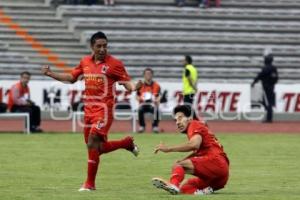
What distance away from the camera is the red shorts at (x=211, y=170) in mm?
13000

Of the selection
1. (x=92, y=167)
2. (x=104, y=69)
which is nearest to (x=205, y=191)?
(x=92, y=167)

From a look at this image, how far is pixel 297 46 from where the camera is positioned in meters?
38.8

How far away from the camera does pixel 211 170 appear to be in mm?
13008

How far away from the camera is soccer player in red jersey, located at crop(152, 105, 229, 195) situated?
1288cm

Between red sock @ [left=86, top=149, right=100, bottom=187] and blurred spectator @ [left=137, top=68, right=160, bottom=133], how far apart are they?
1378cm

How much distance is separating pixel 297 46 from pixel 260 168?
21768 mm

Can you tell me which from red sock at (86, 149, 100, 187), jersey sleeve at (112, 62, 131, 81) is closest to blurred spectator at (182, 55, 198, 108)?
jersey sleeve at (112, 62, 131, 81)

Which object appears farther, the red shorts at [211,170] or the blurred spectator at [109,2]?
the blurred spectator at [109,2]

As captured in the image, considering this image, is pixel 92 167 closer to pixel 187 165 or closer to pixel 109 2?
pixel 187 165

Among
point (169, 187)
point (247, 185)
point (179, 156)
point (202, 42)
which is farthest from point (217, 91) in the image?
point (169, 187)

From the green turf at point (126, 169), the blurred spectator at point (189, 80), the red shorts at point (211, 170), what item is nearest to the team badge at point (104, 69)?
the green turf at point (126, 169)

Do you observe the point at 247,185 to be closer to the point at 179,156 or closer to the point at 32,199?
the point at 32,199

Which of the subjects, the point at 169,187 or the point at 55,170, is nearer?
the point at 169,187

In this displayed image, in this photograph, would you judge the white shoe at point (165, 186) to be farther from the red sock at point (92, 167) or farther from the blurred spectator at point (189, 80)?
the blurred spectator at point (189, 80)
